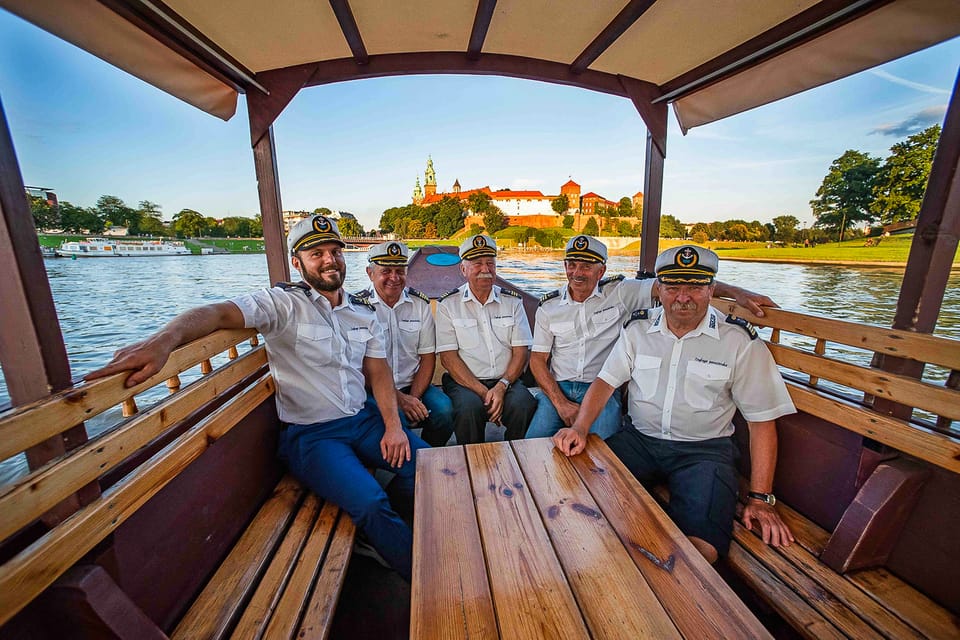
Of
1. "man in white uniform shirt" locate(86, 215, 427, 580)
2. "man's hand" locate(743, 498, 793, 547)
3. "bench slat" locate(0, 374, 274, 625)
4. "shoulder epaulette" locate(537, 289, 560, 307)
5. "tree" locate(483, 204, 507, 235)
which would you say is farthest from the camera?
"tree" locate(483, 204, 507, 235)

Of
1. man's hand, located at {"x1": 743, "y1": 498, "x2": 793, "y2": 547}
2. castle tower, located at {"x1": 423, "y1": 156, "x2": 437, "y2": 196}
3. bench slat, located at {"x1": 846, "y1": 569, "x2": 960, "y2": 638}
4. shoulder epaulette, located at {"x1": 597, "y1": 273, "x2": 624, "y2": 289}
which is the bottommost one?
bench slat, located at {"x1": 846, "y1": 569, "x2": 960, "y2": 638}

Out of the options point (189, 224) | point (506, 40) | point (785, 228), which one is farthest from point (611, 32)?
point (189, 224)

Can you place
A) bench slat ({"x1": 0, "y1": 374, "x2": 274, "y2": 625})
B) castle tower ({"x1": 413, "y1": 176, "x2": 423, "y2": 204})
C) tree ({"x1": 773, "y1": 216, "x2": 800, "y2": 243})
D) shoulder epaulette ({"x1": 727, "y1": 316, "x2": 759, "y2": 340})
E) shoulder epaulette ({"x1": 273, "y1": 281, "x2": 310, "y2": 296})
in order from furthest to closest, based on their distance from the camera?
castle tower ({"x1": 413, "y1": 176, "x2": 423, "y2": 204}) → tree ({"x1": 773, "y1": 216, "x2": 800, "y2": 243}) → shoulder epaulette ({"x1": 273, "y1": 281, "x2": 310, "y2": 296}) → shoulder epaulette ({"x1": 727, "y1": 316, "x2": 759, "y2": 340}) → bench slat ({"x1": 0, "y1": 374, "x2": 274, "y2": 625})

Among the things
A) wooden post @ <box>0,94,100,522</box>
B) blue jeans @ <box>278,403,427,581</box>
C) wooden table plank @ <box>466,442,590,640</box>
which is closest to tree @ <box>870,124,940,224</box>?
wooden table plank @ <box>466,442,590,640</box>

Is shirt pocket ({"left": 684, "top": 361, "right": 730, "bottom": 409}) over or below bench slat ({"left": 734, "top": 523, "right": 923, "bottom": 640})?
over

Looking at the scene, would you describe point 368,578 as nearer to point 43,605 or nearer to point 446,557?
point 446,557

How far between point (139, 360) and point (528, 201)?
5714 centimetres

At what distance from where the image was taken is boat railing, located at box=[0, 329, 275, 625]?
0.77 meters

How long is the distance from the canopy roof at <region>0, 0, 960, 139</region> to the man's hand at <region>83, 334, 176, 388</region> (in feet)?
4.56

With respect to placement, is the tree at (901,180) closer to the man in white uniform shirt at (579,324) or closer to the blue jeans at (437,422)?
the man in white uniform shirt at (579,324)

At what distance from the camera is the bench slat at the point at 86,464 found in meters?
0.76

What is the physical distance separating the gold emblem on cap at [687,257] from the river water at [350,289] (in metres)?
1.39

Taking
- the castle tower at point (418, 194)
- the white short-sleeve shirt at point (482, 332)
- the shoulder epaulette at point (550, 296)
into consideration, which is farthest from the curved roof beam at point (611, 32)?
the castle tower at point (418, 194)

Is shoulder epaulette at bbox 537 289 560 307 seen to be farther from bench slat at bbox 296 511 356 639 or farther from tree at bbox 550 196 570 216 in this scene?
tree at bbox 550 196 570 216
